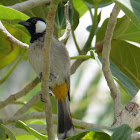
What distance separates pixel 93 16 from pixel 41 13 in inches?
16.9

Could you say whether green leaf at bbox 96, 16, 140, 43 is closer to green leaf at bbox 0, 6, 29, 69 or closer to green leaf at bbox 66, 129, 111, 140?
green leaf at bbox 0, 6, 29, 69

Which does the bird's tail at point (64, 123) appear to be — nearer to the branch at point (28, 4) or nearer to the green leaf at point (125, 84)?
the green leaf at point (125, 84)

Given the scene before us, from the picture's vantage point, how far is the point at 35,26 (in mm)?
2322

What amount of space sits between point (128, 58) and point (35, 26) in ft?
2.11

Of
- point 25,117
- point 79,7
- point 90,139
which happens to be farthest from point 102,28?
point 90,139

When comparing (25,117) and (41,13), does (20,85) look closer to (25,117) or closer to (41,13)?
(41,13)

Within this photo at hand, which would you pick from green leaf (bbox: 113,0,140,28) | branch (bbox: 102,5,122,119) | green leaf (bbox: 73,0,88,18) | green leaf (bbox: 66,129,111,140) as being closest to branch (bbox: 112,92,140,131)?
branch (bbox: 102,5,122,119)

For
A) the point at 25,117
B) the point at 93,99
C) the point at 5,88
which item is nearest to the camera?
the point at 25,117

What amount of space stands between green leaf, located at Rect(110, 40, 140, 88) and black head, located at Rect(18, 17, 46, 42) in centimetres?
48

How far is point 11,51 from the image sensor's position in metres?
2.40

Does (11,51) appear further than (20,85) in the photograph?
No

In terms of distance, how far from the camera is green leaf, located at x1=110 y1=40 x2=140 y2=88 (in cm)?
226

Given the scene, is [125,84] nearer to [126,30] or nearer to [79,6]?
[126,30]

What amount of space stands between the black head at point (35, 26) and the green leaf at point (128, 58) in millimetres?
479
